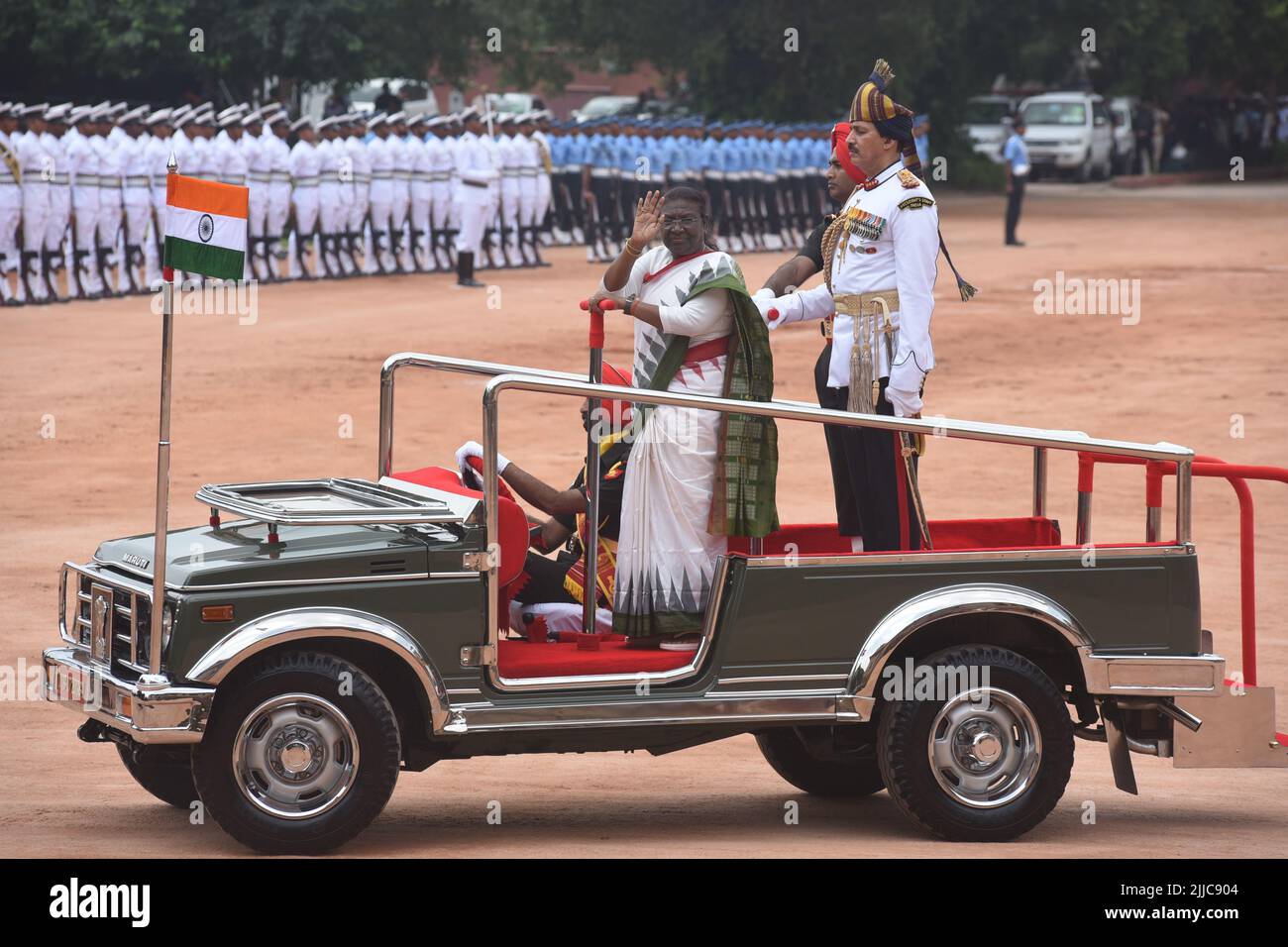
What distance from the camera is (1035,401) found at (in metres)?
16.9

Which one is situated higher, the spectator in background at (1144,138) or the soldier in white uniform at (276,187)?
the spectator in background at (1144,138)

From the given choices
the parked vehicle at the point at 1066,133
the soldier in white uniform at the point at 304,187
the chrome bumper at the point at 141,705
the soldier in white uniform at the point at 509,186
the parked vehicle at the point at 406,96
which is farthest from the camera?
the parked vehicle at the point at 1066,133

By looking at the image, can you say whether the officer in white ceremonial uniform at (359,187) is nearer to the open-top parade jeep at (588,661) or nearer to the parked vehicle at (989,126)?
the open-top parade jeep at (588,661)

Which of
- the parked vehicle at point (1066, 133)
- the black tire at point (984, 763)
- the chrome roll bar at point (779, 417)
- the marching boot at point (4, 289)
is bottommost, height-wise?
the black tire at point (984, 763)

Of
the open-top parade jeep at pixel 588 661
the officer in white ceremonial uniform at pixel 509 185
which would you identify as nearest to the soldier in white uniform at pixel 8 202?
the officer in white ceremonial uniform at pixel 509 185

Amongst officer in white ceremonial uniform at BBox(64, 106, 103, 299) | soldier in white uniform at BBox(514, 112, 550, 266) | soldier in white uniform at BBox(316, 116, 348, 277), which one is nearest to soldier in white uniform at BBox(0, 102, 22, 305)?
officer in white ceremonial uniform at BBox(64, 106, 103, 299)

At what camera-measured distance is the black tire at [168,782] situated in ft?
21.4

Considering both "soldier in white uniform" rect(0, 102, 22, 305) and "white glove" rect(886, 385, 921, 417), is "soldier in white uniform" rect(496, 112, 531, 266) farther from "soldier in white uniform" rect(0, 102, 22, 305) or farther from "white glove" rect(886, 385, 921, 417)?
"white glove" rect(886, 385, 921, 417)

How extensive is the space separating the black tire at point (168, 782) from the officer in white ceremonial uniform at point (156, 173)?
1643 centimetres

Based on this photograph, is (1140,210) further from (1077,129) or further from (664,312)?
(664,312)

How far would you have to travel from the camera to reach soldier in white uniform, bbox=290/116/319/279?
Answer: 23984 mm

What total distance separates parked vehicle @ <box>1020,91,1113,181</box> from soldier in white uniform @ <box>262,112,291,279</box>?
85.8 ft

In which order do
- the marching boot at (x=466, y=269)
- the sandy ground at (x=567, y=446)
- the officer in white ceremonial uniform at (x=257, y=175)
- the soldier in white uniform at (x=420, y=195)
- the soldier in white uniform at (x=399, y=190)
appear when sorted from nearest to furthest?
the sandy ground at (x=567, y=446), the officer in white ceremonial uniform at (x=257, y=175), the marching boot at (x=466, y=269), the soldier in white uniform at (x=399, y=190), the soldier in white uniform at (x=420, y=195)

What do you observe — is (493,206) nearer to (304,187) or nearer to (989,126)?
(304,187)
